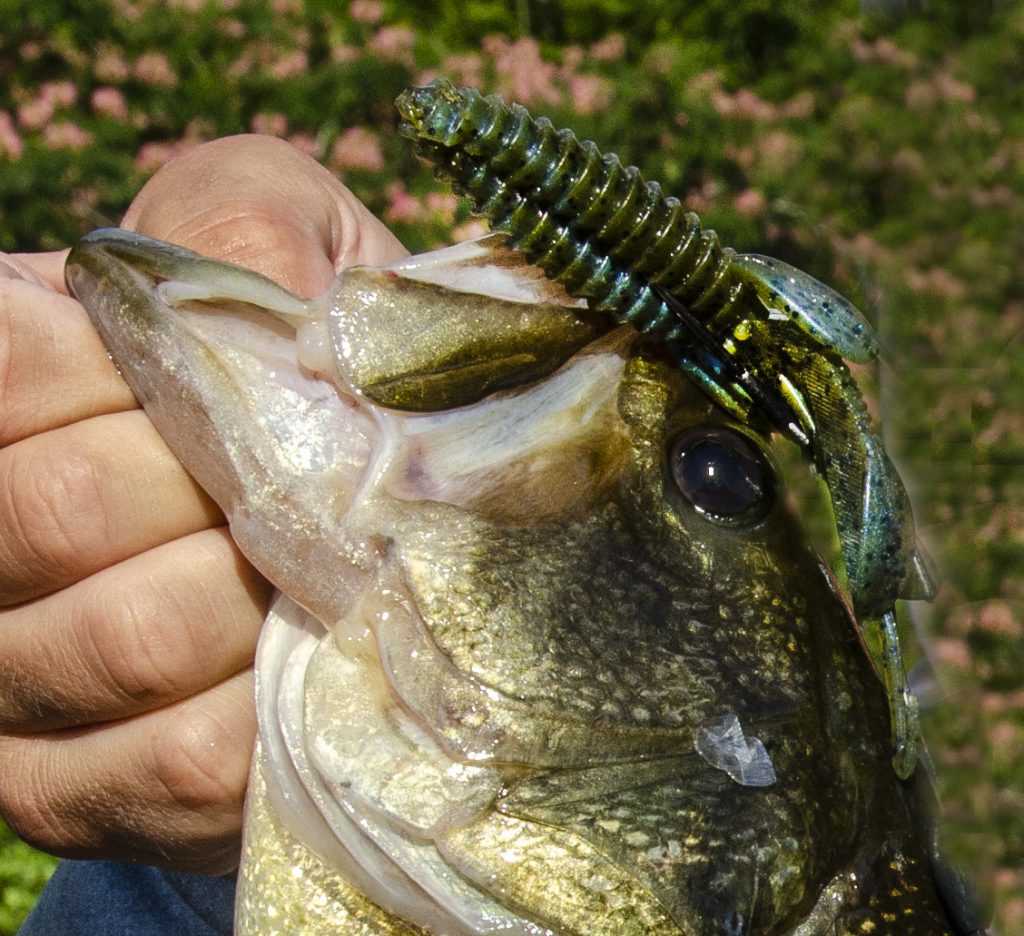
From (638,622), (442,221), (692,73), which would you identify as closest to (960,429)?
(442,221)

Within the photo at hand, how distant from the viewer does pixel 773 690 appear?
1271 millimetres

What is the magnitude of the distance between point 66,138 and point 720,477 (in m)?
4.81

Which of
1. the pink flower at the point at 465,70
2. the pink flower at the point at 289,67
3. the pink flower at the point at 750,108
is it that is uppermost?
the pink flower at the point at 750,108

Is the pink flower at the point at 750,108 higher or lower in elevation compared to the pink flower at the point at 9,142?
higher

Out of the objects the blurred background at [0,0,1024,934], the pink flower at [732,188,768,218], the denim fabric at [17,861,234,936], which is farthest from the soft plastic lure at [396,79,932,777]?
the pink flower at [732,188,768,218]

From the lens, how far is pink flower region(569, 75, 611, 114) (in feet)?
18.7

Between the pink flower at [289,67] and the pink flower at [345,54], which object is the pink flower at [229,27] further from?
the pink flower at [345,54]

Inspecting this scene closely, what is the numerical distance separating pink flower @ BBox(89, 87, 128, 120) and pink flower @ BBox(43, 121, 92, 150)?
0.19 m

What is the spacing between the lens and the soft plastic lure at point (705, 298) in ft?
3.78

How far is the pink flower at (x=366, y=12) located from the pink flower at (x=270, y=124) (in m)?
1.02

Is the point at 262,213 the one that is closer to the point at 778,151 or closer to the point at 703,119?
the point at 703,119

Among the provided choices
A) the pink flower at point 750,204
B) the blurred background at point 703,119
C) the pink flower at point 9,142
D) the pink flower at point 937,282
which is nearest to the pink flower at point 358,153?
the blurred background at point 703,119

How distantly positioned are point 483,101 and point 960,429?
11.3ft

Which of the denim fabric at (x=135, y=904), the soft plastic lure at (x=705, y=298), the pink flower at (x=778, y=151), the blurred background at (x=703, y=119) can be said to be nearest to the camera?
the soft plastic lure at (x=705, y=298)
